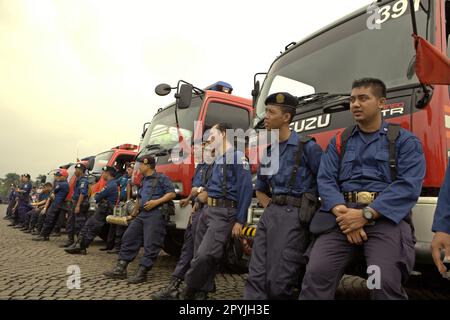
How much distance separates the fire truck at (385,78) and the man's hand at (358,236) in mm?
432

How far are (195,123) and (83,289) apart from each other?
253 centimetres

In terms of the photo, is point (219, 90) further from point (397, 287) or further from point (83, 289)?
point (397, 287)

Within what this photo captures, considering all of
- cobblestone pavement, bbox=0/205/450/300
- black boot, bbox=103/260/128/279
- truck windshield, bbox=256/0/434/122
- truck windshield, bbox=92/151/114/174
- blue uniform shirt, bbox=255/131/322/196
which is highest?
truck windshield, bbox=256/0/434/122

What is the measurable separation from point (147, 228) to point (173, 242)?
188 cm

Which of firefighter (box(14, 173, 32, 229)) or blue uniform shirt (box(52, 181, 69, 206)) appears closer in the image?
blue uniform shirt (box(52, 181, 69, 206))

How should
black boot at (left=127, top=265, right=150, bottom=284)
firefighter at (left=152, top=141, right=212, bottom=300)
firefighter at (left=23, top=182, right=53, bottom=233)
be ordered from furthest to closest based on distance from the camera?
firefighter at (left=23, top=182, right=53, bottom=233) < black boot at (left=127, top=265, right=150, bottom=284) < firefighter at (left=152, top=141, right=212, bottom=300)

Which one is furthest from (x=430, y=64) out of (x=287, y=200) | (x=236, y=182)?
(x=236, y=182)

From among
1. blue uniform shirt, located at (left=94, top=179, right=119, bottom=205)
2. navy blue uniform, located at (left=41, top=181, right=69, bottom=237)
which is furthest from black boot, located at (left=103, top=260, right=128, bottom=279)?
navy blue uniform, located at (left=41, top=181, right=69, bottom=237)

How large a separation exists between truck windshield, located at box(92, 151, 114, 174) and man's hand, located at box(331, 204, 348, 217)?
8382mm

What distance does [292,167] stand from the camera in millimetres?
2691

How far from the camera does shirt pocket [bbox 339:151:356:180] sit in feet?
7.57

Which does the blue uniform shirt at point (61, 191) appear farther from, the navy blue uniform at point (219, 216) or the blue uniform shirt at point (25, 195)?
the navy blue uniform at point (219, 216)

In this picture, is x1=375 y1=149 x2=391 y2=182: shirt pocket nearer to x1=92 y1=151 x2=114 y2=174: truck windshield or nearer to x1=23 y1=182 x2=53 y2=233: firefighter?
x1=92 y1=151 x2=114 y2=174: truck windshield

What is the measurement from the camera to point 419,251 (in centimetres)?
230
